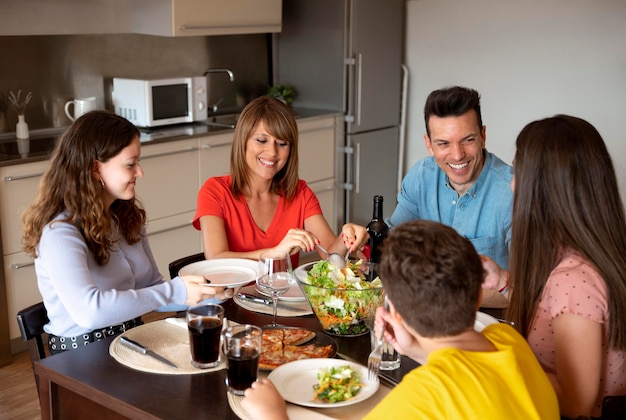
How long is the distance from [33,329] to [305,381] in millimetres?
812

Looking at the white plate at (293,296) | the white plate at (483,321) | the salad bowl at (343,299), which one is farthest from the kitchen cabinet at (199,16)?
the white plate at (483,321)

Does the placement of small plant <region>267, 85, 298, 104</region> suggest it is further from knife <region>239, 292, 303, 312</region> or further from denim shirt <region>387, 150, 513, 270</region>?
knife <region>239, 292, 303, 312</region>

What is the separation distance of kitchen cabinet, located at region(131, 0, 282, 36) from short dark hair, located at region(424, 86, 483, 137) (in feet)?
7.23

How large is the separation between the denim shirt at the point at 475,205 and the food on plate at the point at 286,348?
896mm

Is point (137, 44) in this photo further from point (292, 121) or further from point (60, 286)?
point (60, 286)

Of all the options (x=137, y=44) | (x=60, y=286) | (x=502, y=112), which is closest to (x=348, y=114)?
(x=502, y=112)

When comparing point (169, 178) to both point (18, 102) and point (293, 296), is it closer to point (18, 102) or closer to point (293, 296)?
point (18, 102)

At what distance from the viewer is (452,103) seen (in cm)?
255

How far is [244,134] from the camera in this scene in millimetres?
2715

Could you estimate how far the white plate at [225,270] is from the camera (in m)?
2.20

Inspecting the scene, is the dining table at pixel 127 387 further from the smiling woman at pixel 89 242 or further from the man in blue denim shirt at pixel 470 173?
the man in blue denim shirt at pixel 470 173

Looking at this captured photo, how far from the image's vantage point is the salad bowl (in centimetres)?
188

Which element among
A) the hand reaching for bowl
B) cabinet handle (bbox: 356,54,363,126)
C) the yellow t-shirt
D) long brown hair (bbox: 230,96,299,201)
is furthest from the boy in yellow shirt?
cabinet handle (bbox: 356,54,363,126)

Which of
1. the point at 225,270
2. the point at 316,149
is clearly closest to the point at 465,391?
the point at 225,270
